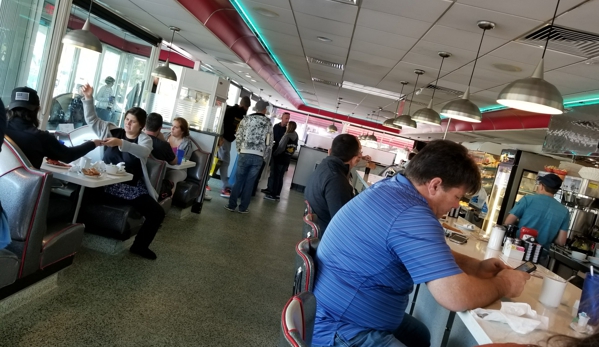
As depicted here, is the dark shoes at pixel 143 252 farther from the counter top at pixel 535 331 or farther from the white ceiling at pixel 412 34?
the white ceiling at pixel 412 34

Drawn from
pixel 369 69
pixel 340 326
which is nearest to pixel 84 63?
pixel 369 69

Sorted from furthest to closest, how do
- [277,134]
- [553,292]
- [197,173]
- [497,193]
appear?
[497,193] → [277,134] → [197,173] → [553,292]

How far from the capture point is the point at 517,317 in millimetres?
1606

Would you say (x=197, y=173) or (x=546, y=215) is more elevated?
(x=546, y=215)

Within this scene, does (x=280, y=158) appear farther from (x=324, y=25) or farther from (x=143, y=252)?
(x=143, y=252)

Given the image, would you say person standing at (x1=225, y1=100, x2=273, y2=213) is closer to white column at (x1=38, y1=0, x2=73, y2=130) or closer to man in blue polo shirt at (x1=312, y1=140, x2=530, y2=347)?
white column at (x1=38, y1=0, x2=73, y2=130)

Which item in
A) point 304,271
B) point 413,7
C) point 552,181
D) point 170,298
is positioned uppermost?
point 413,7

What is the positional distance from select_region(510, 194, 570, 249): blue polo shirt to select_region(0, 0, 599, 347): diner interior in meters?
0.47

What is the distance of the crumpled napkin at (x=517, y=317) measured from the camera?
156 cm

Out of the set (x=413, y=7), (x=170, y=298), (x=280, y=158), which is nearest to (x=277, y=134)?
(x=280, y=158)

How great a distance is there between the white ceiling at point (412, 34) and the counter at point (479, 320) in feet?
6.18

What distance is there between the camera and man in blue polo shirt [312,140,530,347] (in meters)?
1.56

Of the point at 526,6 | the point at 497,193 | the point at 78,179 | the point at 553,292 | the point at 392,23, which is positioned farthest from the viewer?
the point at 497,193

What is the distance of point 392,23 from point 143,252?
10.9 feet
